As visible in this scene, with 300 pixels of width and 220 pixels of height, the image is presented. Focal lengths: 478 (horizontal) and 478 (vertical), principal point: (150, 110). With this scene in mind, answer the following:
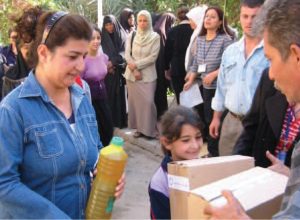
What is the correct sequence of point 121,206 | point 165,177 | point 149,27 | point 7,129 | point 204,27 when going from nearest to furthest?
1. point 7,129
2. point 165,177
3. point 121,206
4. point 204,27
5. point 149,27

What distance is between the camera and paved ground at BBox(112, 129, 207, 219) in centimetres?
438

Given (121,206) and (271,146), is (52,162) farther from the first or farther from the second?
(121,206)

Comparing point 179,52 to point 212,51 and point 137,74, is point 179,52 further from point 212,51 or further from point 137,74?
point 212,51

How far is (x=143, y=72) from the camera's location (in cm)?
656

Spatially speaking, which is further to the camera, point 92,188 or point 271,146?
point 271,146

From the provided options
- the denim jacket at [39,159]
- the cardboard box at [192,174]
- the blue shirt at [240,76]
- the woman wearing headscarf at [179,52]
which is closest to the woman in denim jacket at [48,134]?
the denim jacket at [39,159]

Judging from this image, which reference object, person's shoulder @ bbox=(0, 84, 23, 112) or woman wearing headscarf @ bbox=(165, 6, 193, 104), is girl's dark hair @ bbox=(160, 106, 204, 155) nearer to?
person's shoulder @ bbox=(0, 84, 23, 112)

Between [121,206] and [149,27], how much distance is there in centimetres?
297

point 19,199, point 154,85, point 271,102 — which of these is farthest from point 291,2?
point 154,85

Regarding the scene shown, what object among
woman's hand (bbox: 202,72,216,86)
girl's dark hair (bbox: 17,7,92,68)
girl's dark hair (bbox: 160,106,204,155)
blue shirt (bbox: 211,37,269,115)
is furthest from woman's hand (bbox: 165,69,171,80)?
girl's dark hair (bbox: 17,7,92,68)

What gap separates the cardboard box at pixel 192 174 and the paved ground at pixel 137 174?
251cm

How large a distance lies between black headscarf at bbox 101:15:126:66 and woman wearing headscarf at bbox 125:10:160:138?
737mm

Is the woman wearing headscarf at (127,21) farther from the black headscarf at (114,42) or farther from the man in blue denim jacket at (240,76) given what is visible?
the man in blue denim jacket at (240,76)

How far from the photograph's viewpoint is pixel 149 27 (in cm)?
663
